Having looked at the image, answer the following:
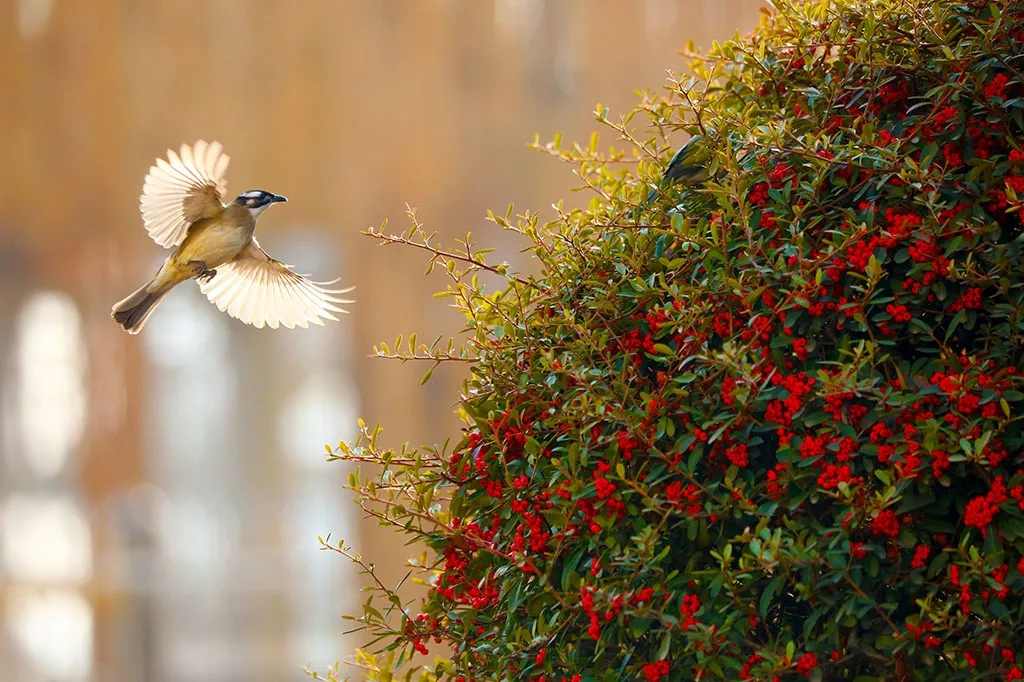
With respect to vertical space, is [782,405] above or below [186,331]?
below

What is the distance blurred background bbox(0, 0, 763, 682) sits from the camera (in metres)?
3.65

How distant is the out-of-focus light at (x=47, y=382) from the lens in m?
4.19

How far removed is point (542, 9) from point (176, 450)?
2870mm

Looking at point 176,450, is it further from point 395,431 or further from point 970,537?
point 970,537

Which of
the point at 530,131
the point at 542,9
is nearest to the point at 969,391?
the point at 530,131

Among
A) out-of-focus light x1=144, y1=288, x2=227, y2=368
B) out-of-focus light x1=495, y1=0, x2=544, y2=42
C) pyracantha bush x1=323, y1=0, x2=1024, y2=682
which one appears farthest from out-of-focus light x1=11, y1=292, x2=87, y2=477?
pyracantha bush x1=323, y1=0, x2=1024, y2=682

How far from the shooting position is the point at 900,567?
29.7 inches

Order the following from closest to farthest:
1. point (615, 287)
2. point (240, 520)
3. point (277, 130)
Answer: point (615, 287)
point (277, 130)
point (240, 520)

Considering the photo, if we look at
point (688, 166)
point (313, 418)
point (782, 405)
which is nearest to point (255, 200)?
point (688, 166)

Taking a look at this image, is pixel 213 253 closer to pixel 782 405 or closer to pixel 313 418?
pixel 782 405

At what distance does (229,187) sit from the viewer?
3.49 m

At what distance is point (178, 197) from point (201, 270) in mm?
81

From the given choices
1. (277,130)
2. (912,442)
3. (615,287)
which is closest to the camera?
(912,442)

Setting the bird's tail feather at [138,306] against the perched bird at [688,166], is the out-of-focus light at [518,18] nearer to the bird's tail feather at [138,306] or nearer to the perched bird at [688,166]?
the bird's tail feather at [138,306]
